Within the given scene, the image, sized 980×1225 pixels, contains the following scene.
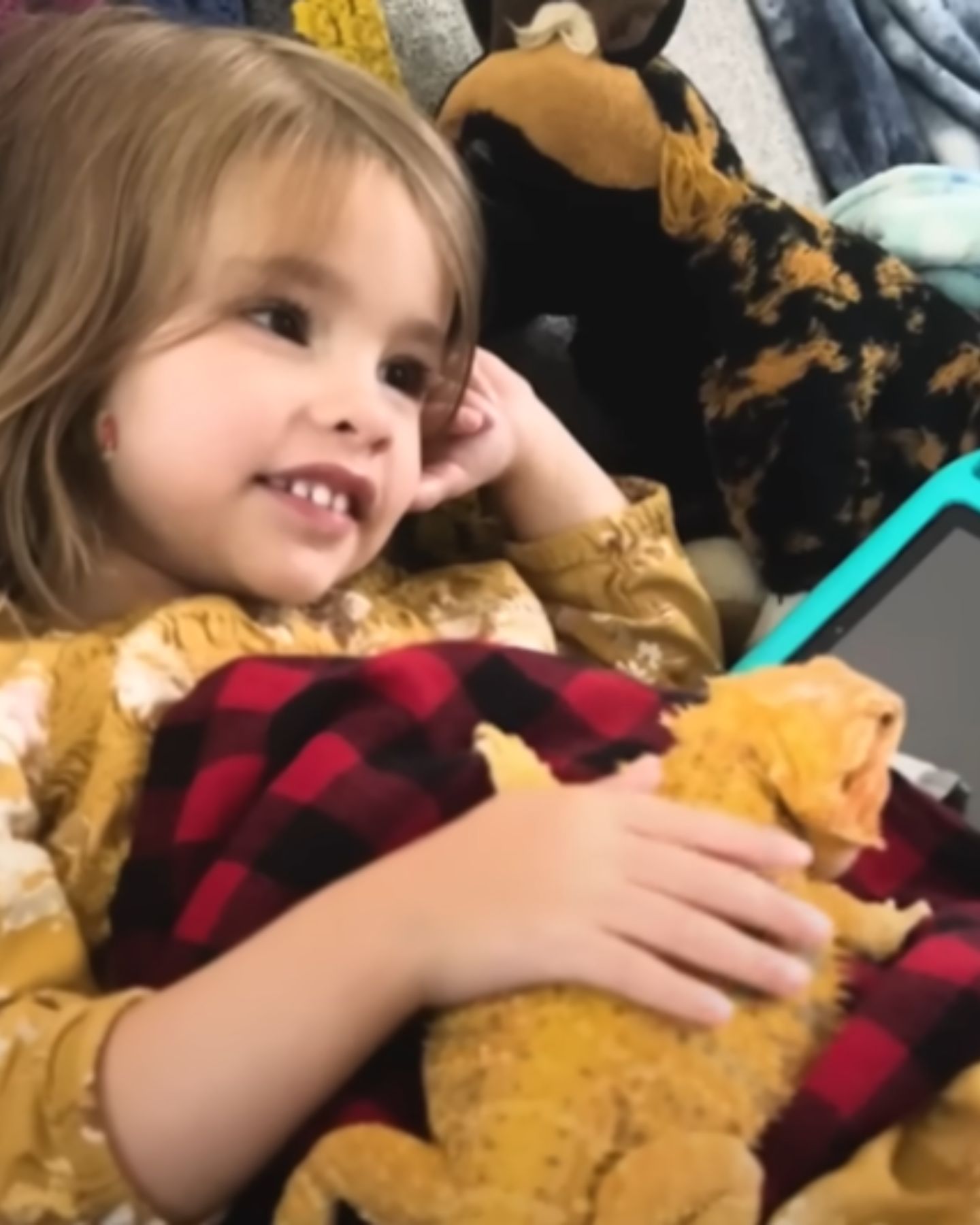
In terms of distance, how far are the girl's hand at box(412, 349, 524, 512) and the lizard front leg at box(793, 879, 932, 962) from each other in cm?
42

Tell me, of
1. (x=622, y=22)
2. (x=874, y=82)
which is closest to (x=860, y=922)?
(x=622, y=22)

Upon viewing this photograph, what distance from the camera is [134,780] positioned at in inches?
28.7

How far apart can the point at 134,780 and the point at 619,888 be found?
243mm

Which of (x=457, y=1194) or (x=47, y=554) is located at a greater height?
(x=457, y=1194)

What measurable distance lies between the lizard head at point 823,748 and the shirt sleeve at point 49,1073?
0.23 metres

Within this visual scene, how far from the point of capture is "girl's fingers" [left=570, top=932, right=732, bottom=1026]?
1.77ft

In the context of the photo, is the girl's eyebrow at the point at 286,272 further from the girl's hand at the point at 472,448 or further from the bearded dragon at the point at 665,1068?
the bearded dragon at the point at 665,1068

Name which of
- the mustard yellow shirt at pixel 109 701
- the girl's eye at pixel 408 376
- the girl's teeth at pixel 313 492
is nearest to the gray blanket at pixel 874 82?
the mustard yellow shirt at pixel 109 701

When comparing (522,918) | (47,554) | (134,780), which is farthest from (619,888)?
(47,554)

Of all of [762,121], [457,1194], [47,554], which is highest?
[762,121]

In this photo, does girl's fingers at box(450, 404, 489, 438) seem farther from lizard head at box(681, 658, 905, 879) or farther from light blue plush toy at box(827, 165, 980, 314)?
lizard head at box(681, 658, 905, 879)

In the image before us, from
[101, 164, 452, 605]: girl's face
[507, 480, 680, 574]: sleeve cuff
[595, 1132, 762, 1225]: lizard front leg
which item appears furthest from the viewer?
[507, 480, 680, 574]: sleeve cuff

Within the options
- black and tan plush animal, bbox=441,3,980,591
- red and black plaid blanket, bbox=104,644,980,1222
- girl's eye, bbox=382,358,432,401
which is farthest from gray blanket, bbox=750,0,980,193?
red and black plaid blanket, bbox=104,644,980,1222

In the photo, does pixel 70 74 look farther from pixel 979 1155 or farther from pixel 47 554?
pixel 979 1155
